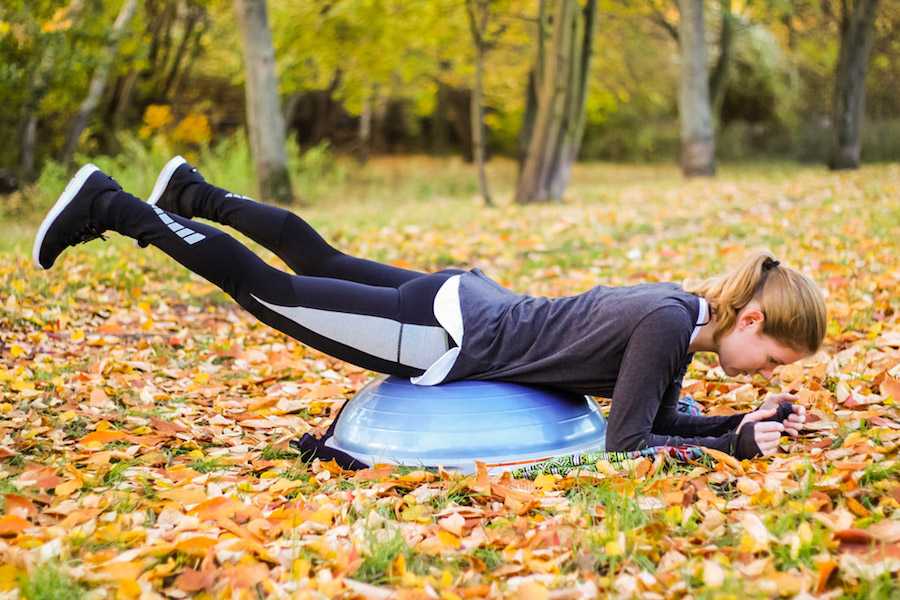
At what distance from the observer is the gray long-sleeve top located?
3271mm

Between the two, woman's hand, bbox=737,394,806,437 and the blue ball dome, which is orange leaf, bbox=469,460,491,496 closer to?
the blue ball dome

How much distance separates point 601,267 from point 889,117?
21.0 metres

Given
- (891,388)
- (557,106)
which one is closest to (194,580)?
(891,388)

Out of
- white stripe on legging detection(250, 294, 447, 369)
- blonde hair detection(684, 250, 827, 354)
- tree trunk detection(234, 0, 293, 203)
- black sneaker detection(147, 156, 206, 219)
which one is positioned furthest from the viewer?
tree trunk detection(234, 0, 293, 203)

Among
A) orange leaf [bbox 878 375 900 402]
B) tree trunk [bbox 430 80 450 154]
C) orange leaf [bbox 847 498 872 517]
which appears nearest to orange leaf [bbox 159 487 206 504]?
orange leaf [bbox 847 498 872 517]

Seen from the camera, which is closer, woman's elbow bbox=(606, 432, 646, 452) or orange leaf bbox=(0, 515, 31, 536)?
orange leaf bbox=(0, 515, 31, 536)

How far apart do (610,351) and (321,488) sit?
1.16m

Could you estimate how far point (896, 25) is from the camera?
888 inches

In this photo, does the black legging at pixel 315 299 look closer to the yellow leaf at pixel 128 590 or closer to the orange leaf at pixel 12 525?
the orange leaf at pixel 12 525

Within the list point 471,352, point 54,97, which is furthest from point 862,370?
point 54,97

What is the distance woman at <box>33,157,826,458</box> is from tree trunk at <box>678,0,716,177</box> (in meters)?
14.9

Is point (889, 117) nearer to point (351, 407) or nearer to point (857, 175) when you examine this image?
point (857, 175)

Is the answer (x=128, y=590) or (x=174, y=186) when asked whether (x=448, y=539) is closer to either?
(x=128, y=590)

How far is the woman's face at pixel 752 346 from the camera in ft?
11.1
